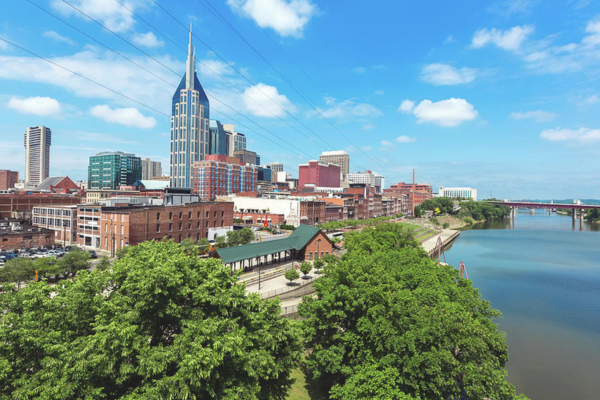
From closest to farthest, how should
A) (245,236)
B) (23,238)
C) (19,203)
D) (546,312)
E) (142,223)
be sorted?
(546,312) → (23,238) → (142,223) → (245,236) → (19,203)

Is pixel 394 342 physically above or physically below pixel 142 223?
below

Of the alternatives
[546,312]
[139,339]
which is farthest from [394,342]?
[546,312]

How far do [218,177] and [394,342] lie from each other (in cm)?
15606

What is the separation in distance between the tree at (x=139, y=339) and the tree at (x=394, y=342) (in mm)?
5399

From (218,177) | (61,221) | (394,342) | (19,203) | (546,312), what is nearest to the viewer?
(394,342)

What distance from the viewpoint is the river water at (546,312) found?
1121 inches

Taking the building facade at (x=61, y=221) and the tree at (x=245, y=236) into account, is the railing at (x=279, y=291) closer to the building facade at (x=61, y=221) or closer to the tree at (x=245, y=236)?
the tree at (x=245, y=236)

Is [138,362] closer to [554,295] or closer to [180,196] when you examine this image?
[554,295]

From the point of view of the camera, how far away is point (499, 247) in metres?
99.9

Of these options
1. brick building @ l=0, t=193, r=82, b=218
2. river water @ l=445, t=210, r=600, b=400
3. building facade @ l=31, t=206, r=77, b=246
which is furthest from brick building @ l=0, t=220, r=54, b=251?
river water @ l=445, t=210, r=600, b=400

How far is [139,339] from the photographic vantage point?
44.7 ft

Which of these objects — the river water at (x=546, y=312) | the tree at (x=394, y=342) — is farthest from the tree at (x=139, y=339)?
the river water at (x=546, y=312)

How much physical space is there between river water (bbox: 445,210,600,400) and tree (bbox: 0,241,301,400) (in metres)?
25.7

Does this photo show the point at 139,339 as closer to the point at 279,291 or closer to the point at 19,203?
the point at 279,291
